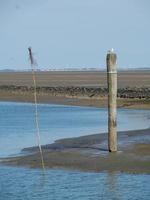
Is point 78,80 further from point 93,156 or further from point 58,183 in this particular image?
point 58,183

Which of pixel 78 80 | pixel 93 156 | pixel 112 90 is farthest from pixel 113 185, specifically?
pixel 78 80

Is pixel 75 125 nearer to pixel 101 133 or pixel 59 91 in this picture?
pixel 101 133

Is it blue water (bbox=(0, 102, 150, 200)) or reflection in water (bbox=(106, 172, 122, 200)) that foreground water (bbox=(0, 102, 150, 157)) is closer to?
blue water (bbox=(0, 102, 150, 200))

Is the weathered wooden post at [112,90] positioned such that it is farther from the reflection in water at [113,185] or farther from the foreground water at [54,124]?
the foreground water at [54,124]

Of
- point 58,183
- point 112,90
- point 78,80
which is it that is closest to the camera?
point 58,183

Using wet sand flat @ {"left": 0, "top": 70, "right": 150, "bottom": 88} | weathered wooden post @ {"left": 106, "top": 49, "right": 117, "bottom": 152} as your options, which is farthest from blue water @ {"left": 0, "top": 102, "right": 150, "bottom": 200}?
wet sand flat @ {"left": 0, "top": 70, "right": 150, "bottom": 88}

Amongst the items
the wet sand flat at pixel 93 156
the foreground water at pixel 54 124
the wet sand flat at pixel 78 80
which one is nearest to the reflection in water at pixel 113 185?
the wet sand flat at pixel 93 156

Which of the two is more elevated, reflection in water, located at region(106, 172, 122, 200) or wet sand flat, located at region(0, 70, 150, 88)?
reflection in water, located at region(106, 172, 122, 200)

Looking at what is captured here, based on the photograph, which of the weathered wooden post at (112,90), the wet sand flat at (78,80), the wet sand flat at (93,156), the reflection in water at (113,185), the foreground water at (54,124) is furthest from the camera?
the wet sand flat at (78,80)

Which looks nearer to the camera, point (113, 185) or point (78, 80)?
point (113, 185)

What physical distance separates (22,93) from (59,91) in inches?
149

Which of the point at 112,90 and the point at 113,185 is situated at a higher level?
the point at 112,90

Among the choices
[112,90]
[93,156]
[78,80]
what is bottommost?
[78,80]

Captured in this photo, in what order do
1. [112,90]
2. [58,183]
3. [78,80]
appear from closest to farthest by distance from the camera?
[58,183] < [112,90] < [78,80]
